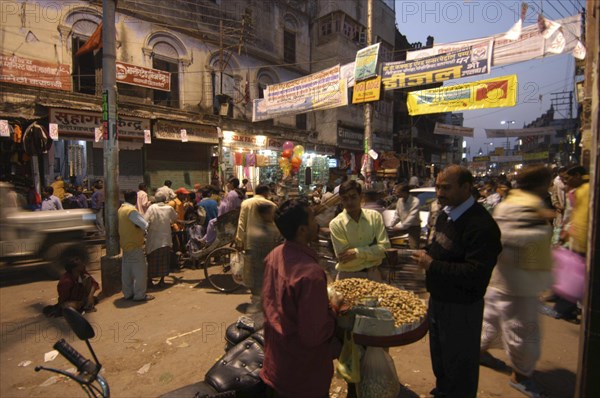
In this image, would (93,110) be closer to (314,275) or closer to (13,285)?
(13,285)

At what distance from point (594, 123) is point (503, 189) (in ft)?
26.1

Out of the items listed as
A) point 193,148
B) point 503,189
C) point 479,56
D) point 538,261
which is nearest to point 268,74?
point 193,148

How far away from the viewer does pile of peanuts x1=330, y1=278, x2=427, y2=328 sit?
2496 mm

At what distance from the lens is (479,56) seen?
8602mm

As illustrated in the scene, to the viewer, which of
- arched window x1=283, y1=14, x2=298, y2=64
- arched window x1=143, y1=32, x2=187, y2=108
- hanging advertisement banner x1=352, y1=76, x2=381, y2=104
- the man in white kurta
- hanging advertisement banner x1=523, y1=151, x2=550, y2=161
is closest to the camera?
the man in white kurta

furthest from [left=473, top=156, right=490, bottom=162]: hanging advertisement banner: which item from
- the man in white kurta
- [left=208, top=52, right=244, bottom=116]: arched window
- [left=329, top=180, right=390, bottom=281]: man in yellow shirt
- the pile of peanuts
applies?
the pile of peanuts

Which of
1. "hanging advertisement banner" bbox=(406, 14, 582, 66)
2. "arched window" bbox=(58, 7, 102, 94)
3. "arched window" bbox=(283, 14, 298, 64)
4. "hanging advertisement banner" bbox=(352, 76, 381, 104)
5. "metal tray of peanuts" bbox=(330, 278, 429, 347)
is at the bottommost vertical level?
"metal tray of peanuts" bbox=(330, 278, 429, 347)

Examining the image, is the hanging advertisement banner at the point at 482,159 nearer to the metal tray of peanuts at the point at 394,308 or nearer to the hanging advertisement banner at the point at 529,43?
the hanging advertisement banner at the point at 529,43

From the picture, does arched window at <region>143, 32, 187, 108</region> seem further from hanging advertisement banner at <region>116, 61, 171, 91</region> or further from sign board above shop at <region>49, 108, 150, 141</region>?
sign board above shop at <region>49, 108, 150, 141</region>

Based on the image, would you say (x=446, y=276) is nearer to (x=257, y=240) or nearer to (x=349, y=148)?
(x=257, y=240)

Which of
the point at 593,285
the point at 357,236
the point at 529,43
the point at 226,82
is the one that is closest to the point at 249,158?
the point at 226,82

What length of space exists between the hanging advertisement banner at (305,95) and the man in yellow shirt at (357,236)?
25.8 feet

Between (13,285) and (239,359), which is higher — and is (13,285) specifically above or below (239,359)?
above

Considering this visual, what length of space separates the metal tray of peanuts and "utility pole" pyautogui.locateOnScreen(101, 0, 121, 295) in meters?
4.82
